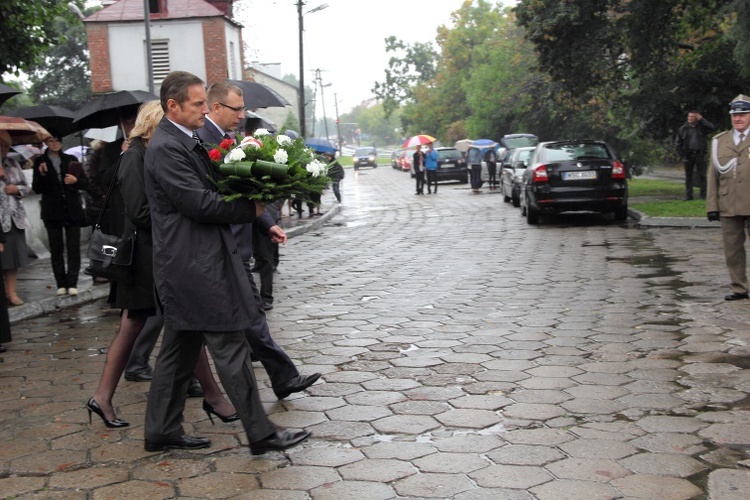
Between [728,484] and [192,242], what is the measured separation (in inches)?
106

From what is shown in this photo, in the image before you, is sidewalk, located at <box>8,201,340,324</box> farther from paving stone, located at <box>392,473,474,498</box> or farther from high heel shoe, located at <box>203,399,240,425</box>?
paving stone, located at <box>392,473,474,498</box>

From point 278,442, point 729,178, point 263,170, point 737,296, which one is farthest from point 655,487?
point 729,178

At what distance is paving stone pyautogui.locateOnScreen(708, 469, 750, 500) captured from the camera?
3727 mm

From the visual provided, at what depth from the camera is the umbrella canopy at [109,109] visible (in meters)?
9.12

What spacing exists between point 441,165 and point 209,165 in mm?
35367

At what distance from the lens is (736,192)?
813 cm

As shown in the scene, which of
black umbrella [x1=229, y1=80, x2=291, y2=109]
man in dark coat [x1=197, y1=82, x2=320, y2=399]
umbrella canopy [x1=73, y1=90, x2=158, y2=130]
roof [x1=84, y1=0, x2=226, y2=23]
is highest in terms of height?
roof [x1=84, y1=0, x2=226, y2=23]

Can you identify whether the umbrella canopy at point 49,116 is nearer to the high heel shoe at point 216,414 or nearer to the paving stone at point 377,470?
the high heel shoe at point 216,414

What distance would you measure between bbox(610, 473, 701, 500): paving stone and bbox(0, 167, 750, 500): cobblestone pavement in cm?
1

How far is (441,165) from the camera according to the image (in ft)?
129

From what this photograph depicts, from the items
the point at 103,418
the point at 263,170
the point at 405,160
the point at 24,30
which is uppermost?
the point at 24,30

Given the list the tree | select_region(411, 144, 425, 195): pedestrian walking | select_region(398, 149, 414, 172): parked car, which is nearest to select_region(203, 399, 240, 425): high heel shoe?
the tree

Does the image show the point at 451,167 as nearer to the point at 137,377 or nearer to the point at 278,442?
the point at 137,377

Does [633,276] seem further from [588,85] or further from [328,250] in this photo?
[588,85]
